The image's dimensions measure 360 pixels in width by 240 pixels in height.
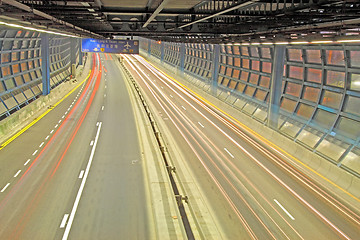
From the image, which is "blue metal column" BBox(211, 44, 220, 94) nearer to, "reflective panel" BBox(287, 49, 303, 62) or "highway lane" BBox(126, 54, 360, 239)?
"highway lane" BBox(126, 54, 360, 239)

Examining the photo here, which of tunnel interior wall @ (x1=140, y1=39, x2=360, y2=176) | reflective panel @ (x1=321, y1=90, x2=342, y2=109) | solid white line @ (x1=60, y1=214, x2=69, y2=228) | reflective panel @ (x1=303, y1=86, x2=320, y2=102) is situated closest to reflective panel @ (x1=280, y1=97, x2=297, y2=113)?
tunnel interior wall @ (x1=140, y1=39, x2=360, y2=176)

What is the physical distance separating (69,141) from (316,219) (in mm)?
17444

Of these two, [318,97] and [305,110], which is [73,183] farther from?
[305,110]

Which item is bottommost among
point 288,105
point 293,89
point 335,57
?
point 288,105

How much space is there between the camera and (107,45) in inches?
1490

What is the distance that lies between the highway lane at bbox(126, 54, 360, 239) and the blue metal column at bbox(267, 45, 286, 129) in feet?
8.77

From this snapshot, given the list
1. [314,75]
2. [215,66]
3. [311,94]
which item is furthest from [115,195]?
[215,66]

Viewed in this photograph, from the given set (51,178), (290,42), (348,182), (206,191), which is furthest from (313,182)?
(51,178)

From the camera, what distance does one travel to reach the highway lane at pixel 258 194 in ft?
45.1

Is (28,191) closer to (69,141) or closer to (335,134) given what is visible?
(69,141)

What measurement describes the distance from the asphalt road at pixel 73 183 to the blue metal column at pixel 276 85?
446 inches

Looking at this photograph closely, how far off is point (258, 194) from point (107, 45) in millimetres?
27517

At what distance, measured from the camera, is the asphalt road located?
12.8m

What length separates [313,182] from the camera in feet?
60.7
